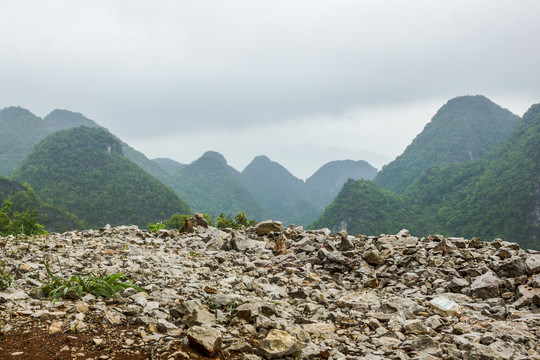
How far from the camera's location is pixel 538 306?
548 centimetres

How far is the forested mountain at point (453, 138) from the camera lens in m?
146

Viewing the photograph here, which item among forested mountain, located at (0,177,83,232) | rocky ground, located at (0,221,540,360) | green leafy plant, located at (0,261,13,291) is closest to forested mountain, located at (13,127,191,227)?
forested mountain, located at (0,177,83,232)

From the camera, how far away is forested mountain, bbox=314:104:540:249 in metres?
75.9

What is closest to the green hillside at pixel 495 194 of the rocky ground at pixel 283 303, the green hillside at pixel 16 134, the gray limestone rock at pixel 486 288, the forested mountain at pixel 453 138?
the forested mountain at pixel 453 138

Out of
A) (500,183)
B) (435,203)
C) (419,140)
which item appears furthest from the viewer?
(419,140)

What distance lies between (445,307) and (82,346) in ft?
17.6

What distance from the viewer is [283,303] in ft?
18.8

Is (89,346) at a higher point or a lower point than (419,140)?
lower

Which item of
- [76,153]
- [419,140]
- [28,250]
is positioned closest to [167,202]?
[76,153]

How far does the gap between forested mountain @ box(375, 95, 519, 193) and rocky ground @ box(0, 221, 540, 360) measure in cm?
13896

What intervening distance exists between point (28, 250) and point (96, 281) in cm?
450

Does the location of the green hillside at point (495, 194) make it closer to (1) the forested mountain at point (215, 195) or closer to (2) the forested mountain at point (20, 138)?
(1) the forested mountain at point (215, 195)

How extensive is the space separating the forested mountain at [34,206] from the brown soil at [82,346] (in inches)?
2813

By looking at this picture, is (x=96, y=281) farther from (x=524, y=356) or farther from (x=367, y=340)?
(x=524, y=356)
